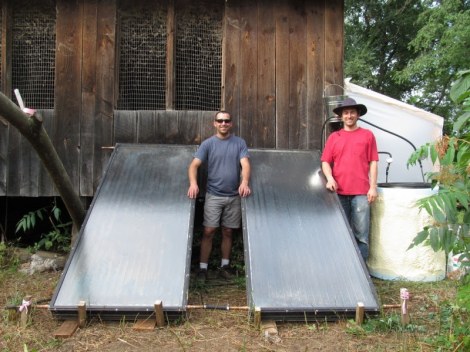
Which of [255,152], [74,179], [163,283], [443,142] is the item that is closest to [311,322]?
[163,283]

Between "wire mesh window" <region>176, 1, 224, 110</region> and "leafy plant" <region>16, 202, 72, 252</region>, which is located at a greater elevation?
"wire mesh window" <region>176, 1, 224, 110</region>

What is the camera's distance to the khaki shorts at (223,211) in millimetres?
4352

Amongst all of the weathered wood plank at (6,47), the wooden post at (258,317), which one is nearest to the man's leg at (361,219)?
the wooden post at (258,317)

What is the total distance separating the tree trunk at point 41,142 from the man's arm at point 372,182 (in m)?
2.77

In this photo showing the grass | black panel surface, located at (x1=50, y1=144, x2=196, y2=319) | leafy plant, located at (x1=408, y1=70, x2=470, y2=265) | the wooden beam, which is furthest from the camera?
black panel surface, located at (x1=50, y1=144, x2=196, y2=319)

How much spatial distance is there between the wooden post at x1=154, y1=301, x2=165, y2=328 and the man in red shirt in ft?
6.79

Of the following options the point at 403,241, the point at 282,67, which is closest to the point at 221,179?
the point at 282,67

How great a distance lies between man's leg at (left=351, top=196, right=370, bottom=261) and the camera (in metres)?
4.28

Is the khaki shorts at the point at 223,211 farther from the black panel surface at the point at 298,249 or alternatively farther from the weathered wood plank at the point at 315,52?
the weathered wood plank at the point at 315,52

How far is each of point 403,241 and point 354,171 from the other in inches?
33.6

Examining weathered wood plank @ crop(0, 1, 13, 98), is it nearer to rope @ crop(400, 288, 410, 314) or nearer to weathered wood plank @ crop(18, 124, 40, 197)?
weathered wood plank @ crop(18, 124, 40, 197)

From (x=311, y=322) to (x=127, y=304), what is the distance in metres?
1.34

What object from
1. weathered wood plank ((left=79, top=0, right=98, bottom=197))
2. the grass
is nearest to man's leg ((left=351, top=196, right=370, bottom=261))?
the grass

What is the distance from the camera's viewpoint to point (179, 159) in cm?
466
